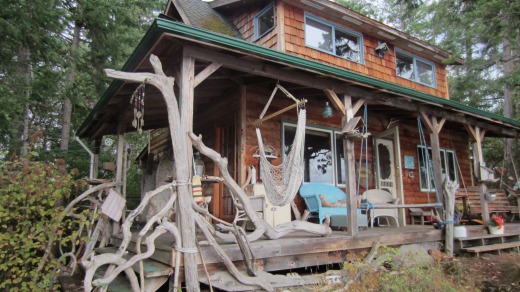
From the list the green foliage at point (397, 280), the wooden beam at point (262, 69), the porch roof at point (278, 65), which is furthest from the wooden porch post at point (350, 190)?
the porch roof at point (278, 65)

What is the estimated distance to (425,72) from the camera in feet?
34.7

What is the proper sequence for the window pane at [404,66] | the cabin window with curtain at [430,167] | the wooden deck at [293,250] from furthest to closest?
the window pane at [404,66]
the cabin window with curtain at [430,167]
the wooden deck at [293,250]

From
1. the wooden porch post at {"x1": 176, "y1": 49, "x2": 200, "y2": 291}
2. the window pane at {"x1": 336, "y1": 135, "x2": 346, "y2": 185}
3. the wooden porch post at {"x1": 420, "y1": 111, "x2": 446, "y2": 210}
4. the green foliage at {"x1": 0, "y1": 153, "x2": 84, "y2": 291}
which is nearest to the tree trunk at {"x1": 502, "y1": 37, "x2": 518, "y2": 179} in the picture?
the wooden porch post at {"x1": 420, "y1": 111, "x2": 446, "y2": 210}

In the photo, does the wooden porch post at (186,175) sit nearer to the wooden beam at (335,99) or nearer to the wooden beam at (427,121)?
the wooden beam at (335,99)

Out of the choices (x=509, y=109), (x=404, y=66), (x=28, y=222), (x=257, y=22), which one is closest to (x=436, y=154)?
(x=404, y=66)

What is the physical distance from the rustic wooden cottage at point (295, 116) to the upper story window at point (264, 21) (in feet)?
0.12

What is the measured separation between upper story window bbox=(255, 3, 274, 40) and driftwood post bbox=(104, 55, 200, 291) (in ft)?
14.3

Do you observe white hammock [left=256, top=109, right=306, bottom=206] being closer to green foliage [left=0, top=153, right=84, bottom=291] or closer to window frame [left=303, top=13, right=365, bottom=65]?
green foliage [left=0, top=153, right=84, bottom=291]

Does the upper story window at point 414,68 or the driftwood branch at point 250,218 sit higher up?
the upper story window at point 414,68

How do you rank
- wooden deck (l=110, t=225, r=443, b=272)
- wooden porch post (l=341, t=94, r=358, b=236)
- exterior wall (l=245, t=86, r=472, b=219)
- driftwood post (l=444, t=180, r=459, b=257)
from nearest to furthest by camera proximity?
wooden deck (l=110, t=225, r=443, b=272) → wooden porch post (l=341, t=94, r=358, b=236) → driftwood post (l=444, t=180, r=459, b=257) → exterior wall (l=245, t=86, r=472, b=219)

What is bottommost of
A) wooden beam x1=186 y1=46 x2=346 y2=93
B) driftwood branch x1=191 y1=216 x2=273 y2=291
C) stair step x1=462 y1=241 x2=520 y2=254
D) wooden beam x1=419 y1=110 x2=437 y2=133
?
stair step x1=462 y1=241 x2=520 y2=254

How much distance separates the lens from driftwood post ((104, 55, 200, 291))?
11.3 feet

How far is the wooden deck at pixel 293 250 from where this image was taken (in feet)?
12.4

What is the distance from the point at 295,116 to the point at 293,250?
323cm
